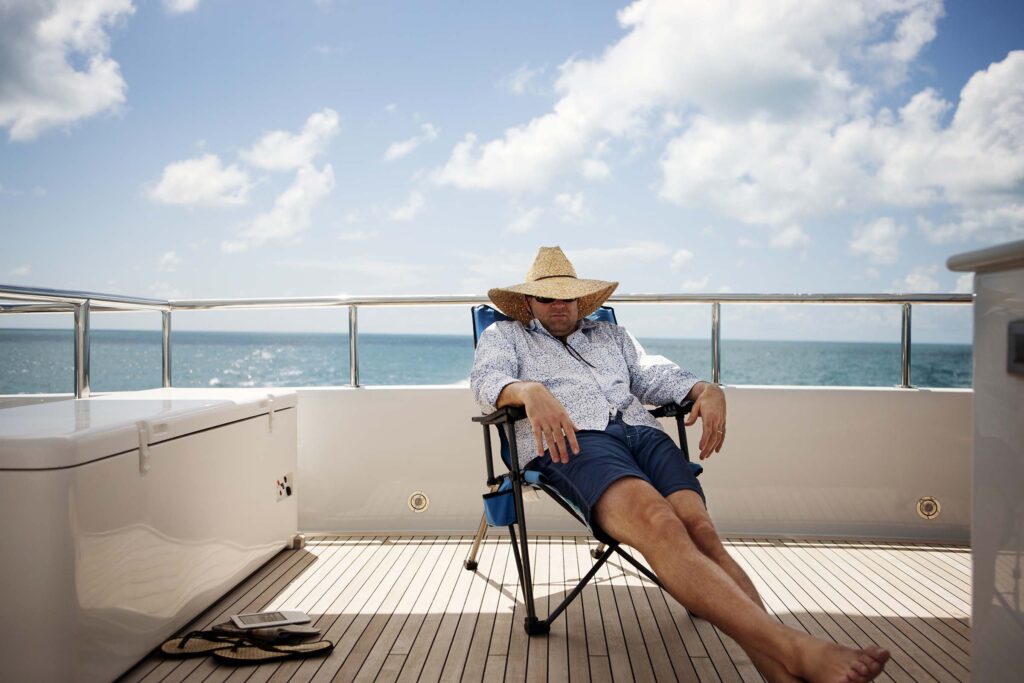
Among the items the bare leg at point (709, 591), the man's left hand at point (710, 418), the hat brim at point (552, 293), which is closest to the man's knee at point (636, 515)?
the bare leg at point (709, 591)

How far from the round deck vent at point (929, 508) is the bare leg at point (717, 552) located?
6.14 ft

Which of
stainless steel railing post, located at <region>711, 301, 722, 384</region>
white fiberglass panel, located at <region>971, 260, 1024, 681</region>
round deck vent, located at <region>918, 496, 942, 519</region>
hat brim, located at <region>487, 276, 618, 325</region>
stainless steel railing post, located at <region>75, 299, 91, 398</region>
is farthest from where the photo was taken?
stainless steel railing post, located at <region>711, 301, 722, 384</region>

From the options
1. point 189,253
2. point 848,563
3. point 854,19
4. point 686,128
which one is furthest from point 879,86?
point 848,563

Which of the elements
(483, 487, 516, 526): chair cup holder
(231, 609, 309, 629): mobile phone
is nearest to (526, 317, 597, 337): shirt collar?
(483, 487, 516, 526): chair cup holder

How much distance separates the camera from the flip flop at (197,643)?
217 centimetres

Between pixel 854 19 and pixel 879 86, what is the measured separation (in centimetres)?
329

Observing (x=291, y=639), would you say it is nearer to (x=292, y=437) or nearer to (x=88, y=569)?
(x=88, y=569)

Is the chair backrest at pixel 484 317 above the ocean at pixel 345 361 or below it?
above

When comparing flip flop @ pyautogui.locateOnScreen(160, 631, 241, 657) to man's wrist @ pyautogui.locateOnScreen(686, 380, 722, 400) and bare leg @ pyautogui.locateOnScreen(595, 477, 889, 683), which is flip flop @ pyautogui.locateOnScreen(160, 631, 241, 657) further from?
man's wrist @ pyautogui.locateOnScreen(686, 380, 722, 400)

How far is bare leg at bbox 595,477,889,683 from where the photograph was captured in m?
1.44

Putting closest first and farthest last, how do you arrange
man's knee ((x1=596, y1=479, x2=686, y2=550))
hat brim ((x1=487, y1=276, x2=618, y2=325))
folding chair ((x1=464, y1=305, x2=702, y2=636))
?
man's knee ((x1=596, y1=479, x2=686, y2=550)) → folding chair ((x1=464, y1=305, x2=702, y2=636)) → hat brim ((x1=487, y1=276, x2=618, y2=325))

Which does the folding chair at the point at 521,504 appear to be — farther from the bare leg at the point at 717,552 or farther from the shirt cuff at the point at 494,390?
the bare leg at the point at 717,552

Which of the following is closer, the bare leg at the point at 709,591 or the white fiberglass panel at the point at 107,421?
the bare leg at the point at 709,591

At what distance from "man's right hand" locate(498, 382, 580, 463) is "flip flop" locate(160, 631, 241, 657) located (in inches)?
42.0
